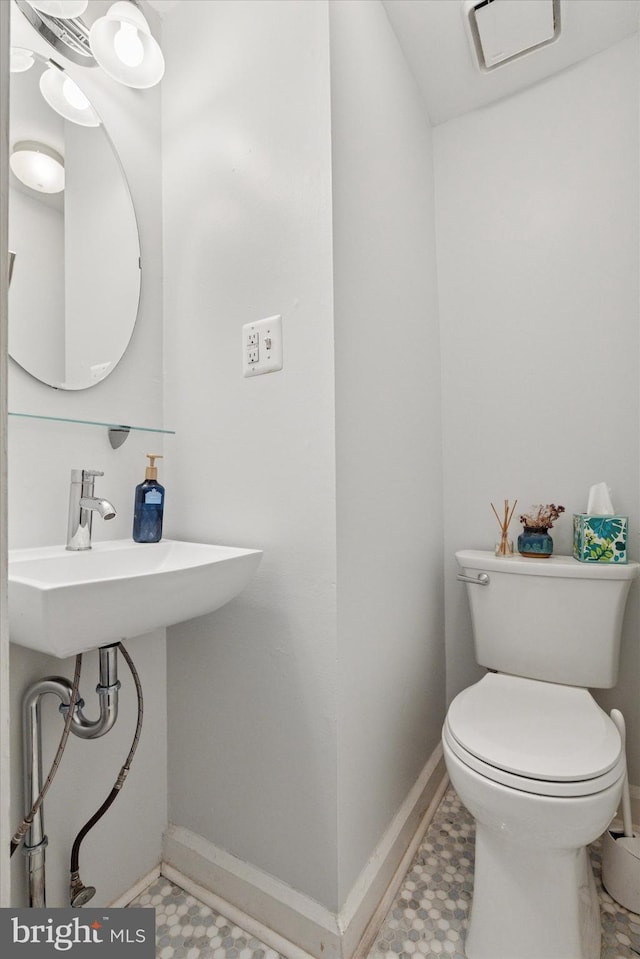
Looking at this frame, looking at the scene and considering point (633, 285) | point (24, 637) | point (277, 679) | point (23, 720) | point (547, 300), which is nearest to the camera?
point (24, 637)

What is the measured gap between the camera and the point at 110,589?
0.69m

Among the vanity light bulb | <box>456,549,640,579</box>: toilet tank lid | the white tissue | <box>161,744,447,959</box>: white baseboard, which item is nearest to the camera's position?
<box>161,744,447,959</box>: white baseboard

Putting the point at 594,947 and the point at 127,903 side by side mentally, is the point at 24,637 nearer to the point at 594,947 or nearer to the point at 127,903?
the point at 127,903

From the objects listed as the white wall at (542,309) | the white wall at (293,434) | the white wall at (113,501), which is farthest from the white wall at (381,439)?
the white wall at (113,501)

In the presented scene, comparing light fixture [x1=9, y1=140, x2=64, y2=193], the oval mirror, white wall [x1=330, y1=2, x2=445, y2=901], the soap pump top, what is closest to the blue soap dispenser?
the soap pump top

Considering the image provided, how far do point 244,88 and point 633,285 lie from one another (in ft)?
3.97

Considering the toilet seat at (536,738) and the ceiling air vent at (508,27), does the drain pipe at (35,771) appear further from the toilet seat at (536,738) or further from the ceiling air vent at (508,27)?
the ceiling air vent at (508,27)

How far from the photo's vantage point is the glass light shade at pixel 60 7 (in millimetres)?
951

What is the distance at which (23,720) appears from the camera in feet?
A: 2.91

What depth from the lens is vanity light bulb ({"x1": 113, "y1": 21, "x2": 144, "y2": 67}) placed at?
3.44ft

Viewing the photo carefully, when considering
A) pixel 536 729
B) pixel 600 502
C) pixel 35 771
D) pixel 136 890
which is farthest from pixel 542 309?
pixel 136 890

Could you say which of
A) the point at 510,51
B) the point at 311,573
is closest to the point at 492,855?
the point at 311,573

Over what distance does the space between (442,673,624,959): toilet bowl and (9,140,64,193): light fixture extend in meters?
1.48

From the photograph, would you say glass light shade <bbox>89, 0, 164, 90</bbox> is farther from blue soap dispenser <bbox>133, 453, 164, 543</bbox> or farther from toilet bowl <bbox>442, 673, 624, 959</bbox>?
toilet bowl <bbox>442, 673, 624, 959</bbox>
